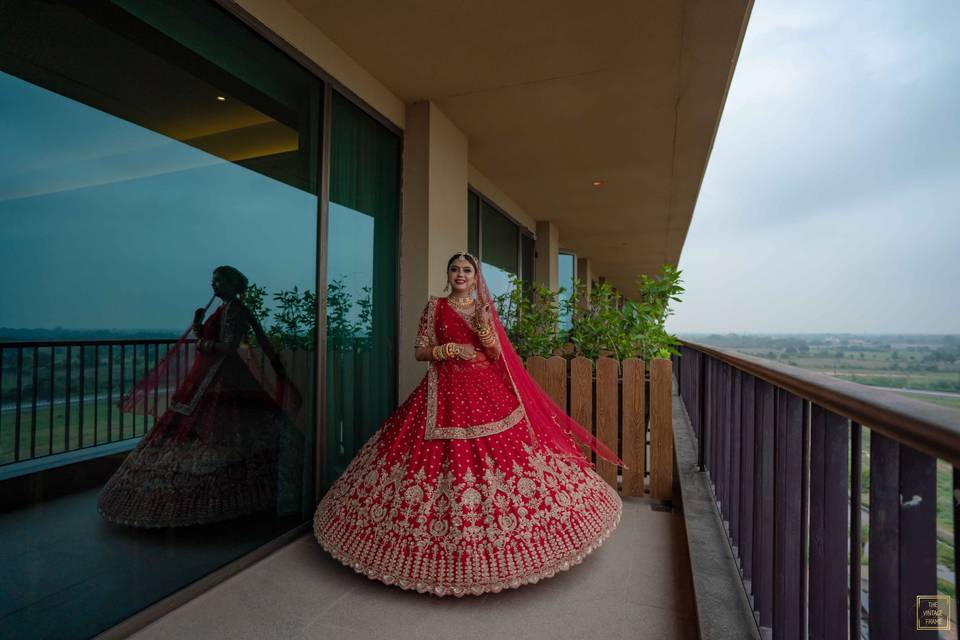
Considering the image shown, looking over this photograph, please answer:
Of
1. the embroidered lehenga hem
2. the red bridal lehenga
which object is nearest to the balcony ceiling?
the red bridal lehenga

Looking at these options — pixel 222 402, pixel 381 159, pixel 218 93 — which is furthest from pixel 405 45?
pixel 222 402

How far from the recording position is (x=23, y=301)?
1.34 meters

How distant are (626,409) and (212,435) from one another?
2268 millimetres

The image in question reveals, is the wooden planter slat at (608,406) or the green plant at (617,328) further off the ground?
the green plant at (617,328)

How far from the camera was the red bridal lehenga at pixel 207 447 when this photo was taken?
1.75 metres

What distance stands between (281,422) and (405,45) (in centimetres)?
213

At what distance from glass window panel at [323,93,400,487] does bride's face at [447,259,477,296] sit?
0.73m

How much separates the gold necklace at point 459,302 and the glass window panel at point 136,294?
0.77 meters

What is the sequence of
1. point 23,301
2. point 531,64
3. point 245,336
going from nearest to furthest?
1. point 23,301
2. point 245,336
3. point 531,64

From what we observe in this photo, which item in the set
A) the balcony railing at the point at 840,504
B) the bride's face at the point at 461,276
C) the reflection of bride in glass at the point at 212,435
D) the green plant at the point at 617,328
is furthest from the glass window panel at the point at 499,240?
the balcony railing at the point at 840,504

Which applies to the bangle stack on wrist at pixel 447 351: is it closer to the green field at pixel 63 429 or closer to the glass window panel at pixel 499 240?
the green field at pixel 63 429

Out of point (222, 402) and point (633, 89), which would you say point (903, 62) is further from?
point (222, 402)

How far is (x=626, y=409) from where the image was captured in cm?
299

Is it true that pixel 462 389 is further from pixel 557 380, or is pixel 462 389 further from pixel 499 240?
pixel 499 240
